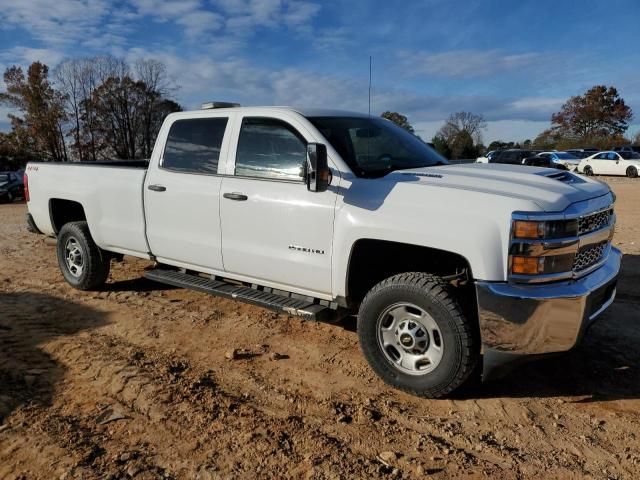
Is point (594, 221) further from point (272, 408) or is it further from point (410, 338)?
point (272, 408)

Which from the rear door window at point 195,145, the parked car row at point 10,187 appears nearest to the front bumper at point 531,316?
the rear door window at point 195,145

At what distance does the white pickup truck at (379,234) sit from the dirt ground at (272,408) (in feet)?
1.45

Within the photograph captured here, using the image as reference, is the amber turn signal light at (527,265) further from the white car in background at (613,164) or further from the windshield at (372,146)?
the white car in background at (613,164)

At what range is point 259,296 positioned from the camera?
14.6 ft

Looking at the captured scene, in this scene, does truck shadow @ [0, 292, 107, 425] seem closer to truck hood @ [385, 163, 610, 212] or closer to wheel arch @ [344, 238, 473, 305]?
wheel arch @ [344, 238, 473, 305]

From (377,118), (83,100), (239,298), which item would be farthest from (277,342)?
(83,100)

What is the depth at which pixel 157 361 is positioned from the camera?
4320 millimetres

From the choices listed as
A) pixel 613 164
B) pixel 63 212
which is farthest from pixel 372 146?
pixel 613 164

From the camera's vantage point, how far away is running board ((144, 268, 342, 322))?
4.12 m

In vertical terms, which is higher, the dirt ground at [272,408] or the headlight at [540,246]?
the headlight at [540,246]

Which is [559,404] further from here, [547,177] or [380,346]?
[547,177]

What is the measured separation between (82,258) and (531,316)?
5000mm

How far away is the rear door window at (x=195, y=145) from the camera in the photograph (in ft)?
15.7

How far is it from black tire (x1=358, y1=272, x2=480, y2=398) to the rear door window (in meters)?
1.96
